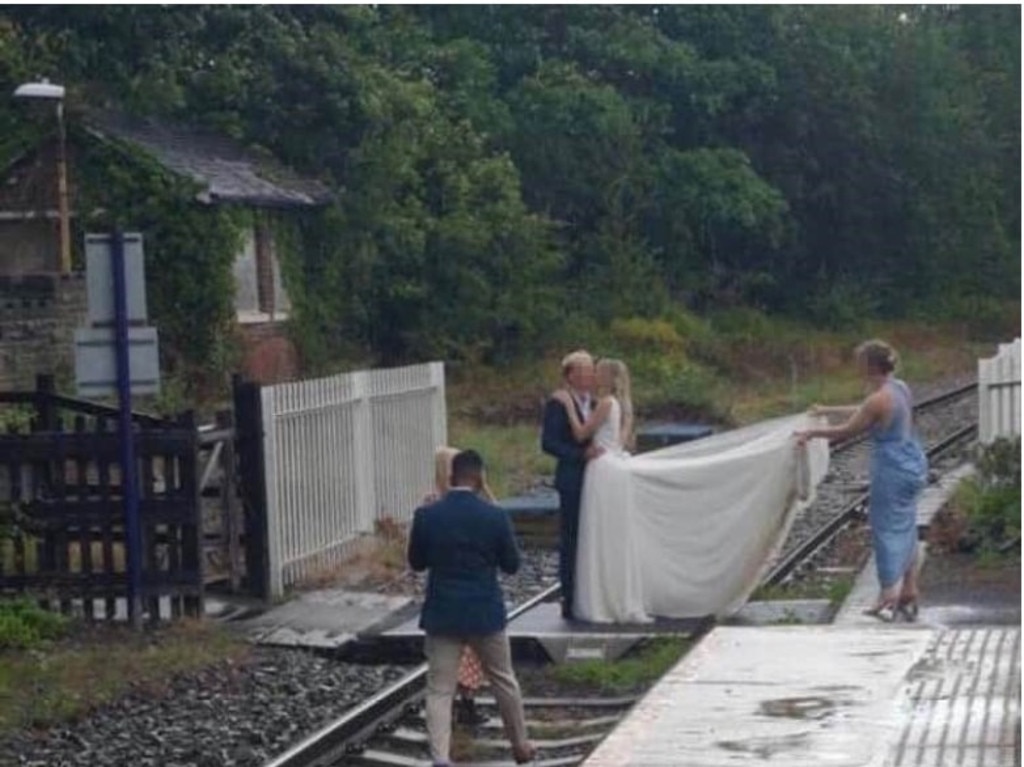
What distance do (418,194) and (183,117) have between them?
5462 mm

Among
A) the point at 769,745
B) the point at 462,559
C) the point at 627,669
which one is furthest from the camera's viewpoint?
the point at 627,669

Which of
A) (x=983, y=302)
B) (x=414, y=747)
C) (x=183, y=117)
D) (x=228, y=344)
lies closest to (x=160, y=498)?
(x=414, y=747)

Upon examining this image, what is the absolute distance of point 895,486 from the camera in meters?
14.3

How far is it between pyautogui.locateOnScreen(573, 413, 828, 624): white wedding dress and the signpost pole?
3073 millimetres

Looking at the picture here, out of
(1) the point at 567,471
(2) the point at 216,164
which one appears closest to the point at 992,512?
(1) the point at 567,471

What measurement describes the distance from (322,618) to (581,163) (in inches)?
1501

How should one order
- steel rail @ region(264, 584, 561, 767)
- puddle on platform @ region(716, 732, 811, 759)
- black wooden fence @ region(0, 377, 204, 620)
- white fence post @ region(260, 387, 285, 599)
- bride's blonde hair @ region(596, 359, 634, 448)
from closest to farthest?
puddle on platform @ region(716, 732, 811, 759), steel rail @ region(264, 584, 561, 767), bride's blonde hair @ region(596, 359, 634, 448), black wooden fence @ region(0, 377, 204, 620), white fence post @ region(260, 387, 285, 599)

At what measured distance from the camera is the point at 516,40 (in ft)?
185

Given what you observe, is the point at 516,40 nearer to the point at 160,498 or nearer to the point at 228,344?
the point at 228,344

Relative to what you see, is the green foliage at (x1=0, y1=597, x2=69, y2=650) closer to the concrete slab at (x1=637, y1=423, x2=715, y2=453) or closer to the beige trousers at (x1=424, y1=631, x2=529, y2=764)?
the beige trousers at (x1=424, y1=631, x2=529, y2=764)

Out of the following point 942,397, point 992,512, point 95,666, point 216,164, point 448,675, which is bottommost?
point 942,397

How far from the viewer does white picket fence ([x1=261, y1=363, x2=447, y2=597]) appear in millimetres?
18609

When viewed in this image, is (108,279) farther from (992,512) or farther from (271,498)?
(992,512)

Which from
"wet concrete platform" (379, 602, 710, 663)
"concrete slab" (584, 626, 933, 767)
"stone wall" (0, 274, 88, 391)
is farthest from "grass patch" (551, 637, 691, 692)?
"stone wall" (0, 274, 88, 391)
